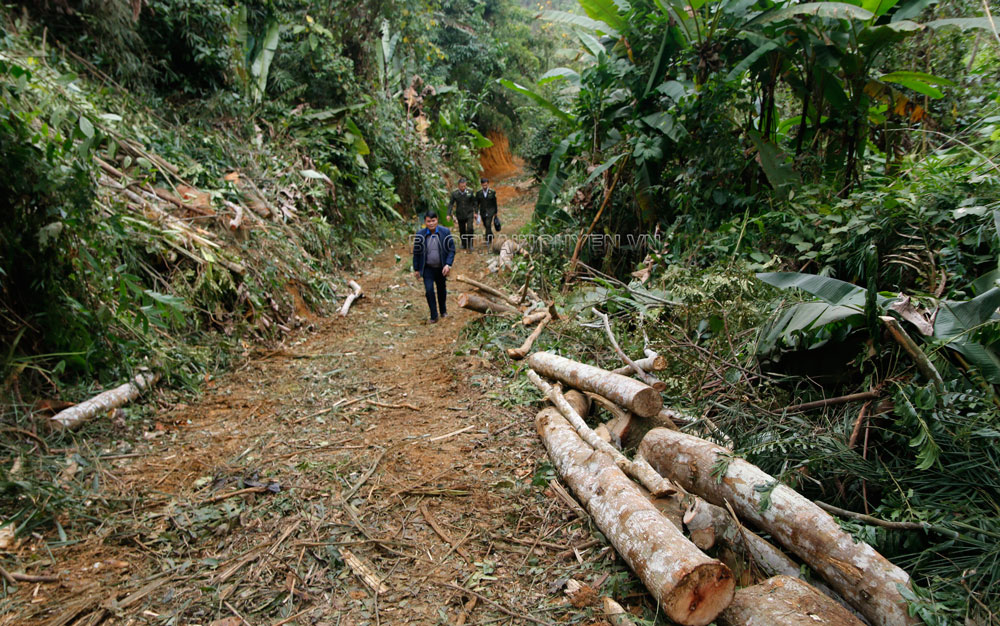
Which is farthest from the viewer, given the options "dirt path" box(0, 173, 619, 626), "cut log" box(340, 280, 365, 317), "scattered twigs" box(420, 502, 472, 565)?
"cut log" box(340, 280, 365, 317)

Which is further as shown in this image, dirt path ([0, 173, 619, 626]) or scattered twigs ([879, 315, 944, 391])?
dirt path ([0, 173, 619, 626])

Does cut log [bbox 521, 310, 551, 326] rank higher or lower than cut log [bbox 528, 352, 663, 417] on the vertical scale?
lower

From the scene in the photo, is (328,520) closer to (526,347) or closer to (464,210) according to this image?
(526,347)

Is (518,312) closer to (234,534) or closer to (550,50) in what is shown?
(234,534)

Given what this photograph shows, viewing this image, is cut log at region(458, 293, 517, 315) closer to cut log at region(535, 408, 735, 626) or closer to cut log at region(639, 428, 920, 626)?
cut log at region(535, 408, 735, 626)

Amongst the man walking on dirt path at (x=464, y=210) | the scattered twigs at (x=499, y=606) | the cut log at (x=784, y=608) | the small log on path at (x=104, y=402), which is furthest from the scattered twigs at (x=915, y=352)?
the man walking on dirt path at (x=464, y=210)

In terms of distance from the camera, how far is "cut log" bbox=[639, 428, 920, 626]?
219 centimetres

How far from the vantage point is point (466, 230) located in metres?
12.7

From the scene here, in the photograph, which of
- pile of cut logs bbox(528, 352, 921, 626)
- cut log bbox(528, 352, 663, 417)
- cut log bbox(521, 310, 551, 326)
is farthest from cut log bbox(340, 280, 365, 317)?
pile of cut logs bbox(528, 352, 921, 626)

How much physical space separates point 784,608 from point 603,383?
2050 millimetres

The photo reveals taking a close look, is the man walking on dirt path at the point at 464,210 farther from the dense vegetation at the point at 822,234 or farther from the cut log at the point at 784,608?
the cut log at the point at 784,608

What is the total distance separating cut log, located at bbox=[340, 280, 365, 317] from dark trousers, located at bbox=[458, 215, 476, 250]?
3614 mm

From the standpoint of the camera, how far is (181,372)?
542 cm

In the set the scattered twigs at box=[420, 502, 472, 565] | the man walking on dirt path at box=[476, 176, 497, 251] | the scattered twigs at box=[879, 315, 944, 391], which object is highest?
the man walking on dirt path at box=[476, 176, 497, 251]
